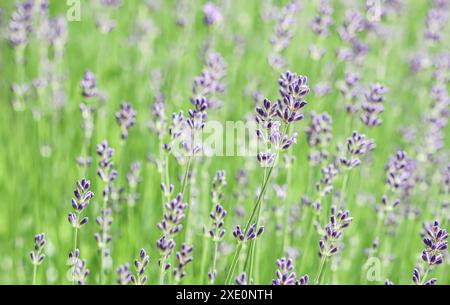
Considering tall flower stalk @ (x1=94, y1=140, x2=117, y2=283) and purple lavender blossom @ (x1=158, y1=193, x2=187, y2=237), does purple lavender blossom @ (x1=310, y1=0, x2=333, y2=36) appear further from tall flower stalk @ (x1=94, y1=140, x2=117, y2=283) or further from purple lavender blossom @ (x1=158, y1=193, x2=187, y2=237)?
purple lavender blossom @ (x1=158, y1=193, x2=187, y2=237)

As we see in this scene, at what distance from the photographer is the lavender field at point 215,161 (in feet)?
7.56

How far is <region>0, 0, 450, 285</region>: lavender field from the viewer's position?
2.30 meters

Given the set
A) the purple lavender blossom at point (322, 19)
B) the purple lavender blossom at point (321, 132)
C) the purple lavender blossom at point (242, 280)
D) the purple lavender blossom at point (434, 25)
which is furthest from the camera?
the purple lavender blossom at point (434, 25)

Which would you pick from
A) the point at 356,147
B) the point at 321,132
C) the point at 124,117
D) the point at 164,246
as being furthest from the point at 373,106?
the point at 164,246

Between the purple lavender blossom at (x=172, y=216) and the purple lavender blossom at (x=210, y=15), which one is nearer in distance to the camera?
the purple lavender blossom at (x=172, y=216)

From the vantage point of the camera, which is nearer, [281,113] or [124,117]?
[281,113]

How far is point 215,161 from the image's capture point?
12.3 feet

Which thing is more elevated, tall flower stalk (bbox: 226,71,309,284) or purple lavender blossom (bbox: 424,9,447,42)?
purple lavender blossom (bbox: 424,9,447,42)

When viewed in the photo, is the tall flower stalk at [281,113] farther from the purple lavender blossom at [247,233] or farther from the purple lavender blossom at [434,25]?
the purple lavender blossom at [434,25]

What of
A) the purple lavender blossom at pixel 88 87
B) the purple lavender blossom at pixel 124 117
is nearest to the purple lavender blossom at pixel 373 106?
the purple lavender blossom at pixel 124 117

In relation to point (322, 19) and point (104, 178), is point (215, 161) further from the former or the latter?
point (104, 178)

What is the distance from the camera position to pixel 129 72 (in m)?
4.59

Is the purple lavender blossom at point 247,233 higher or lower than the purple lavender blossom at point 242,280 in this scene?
higher

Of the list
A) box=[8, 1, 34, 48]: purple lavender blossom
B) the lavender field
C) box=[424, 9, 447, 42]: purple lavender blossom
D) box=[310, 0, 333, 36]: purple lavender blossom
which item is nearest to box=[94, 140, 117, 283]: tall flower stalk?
the lavender field
